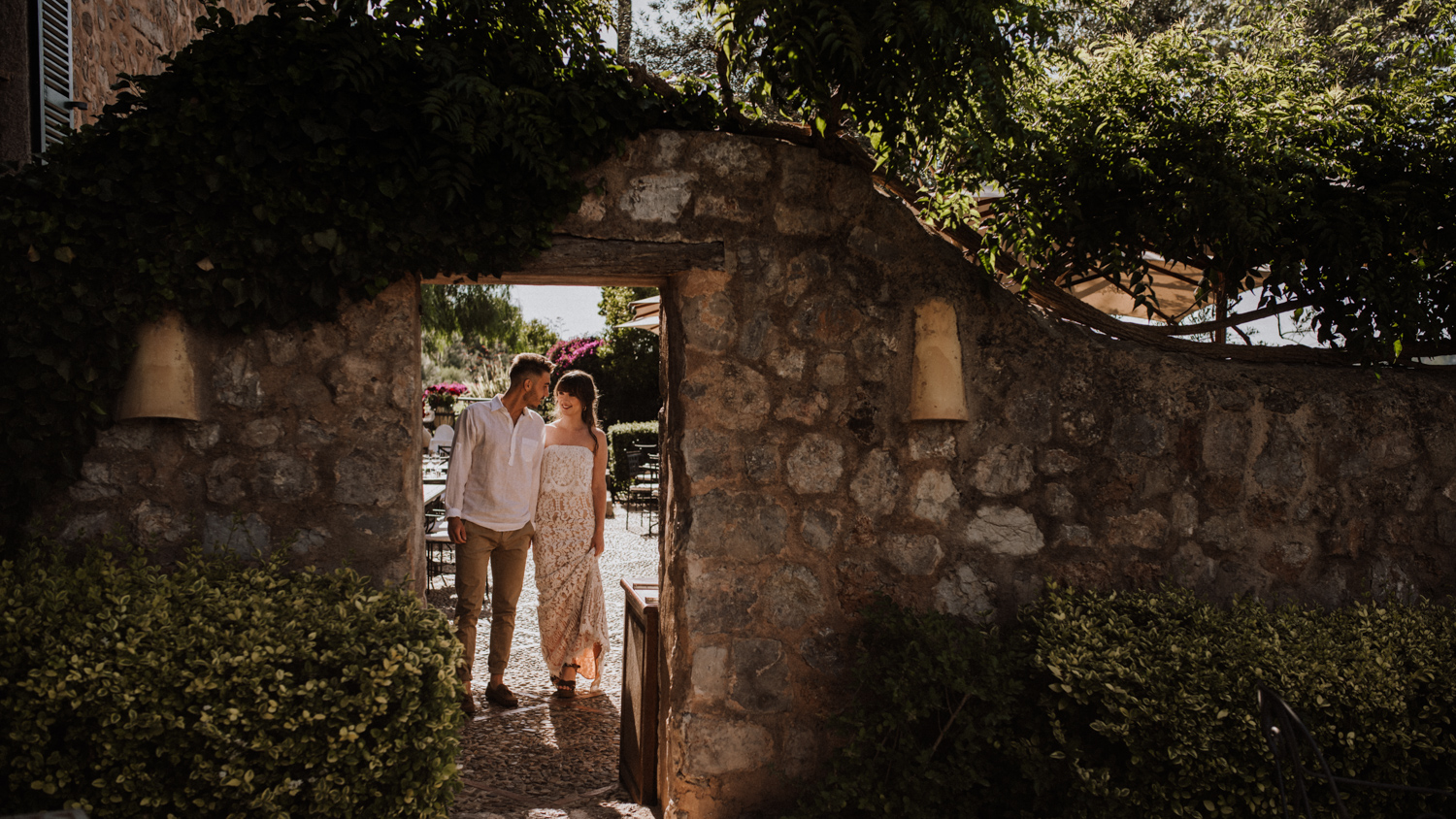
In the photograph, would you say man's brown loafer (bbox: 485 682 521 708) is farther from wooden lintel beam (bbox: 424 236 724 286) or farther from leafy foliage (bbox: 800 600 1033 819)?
wooden lintel beam (bbox: 424 236 724 286)

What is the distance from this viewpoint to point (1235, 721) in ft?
7.97

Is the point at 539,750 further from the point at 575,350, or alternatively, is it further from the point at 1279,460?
the point at 575,350

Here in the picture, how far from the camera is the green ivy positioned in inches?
96.0

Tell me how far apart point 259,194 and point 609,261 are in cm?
108

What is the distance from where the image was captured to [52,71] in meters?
3.57

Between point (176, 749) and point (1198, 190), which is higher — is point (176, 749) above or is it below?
below

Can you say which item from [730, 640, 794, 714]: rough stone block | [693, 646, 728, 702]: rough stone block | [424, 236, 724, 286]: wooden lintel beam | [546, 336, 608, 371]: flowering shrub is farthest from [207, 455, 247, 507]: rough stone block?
[546, 336, 608, 371]: flowering shrub

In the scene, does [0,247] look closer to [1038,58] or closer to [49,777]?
[49,777]

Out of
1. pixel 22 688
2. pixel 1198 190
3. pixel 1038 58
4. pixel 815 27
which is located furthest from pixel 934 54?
pixel 22 688

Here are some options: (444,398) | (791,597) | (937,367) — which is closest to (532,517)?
(791,597)

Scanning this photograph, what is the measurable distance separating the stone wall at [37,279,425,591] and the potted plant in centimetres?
1097

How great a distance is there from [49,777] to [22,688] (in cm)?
24

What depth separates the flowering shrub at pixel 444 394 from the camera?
530 inches

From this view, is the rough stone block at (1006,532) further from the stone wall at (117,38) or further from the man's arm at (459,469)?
the stone wall at (117,38)
